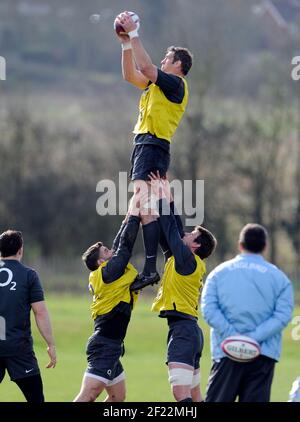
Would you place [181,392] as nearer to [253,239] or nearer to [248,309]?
[248,309]

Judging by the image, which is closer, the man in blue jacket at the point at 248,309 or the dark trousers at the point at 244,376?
the man in blue jacket at the point at 248,309

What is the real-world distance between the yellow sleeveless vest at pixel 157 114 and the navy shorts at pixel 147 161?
0.54ft

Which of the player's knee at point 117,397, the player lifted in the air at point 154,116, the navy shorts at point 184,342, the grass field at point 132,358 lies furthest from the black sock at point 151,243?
the grass field at point 132,358

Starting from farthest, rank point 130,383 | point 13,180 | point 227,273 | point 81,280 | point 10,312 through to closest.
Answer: point 13,180, point 81,280, point 130,383, point 10,312, point 227,273

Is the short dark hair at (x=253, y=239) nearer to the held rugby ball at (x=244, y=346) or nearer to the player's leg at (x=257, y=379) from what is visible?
the held rugby ball at (x=244, y=346)

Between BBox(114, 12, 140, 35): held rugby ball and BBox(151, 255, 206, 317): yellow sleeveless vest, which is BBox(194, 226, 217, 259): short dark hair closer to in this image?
BBox(151, 255, 206, 317): yellow sleeveless vest

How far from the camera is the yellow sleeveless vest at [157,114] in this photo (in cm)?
1209

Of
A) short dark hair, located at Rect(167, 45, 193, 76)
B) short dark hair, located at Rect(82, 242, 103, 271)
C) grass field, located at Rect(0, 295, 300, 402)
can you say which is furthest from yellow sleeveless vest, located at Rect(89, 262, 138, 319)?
grass field, located at Rect(0, 295, 300, 402)

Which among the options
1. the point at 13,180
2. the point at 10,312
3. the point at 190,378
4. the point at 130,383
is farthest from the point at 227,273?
the point at 13,180

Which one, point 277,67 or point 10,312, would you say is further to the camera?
point 277,67

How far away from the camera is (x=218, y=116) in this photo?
166ft

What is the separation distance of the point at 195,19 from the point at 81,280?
13.6m

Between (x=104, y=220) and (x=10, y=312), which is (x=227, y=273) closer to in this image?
(x=10, y=312)

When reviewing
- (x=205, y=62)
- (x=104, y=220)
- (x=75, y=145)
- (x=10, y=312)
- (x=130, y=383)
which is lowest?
(x=130, y=383)
